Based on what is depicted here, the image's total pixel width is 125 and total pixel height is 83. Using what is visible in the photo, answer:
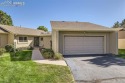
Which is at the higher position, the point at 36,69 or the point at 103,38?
the point at 103,38

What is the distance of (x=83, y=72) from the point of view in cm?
866

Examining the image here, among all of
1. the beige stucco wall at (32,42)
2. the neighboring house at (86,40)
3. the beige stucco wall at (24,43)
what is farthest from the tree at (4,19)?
the neighboring house at (86,40)

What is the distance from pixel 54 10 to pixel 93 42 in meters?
7.33

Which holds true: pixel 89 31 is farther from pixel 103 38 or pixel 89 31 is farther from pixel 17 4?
pixel 17 4

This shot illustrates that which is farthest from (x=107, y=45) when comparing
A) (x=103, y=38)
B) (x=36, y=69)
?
(x=36, y=69)

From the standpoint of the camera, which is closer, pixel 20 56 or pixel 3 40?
pixel 20 56

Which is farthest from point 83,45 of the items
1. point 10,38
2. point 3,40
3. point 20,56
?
point 3,40

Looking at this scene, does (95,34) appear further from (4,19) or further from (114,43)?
(4,19)

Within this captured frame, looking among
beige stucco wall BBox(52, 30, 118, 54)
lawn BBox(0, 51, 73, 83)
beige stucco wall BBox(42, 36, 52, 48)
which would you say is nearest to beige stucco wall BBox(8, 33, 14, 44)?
beige stucco wall BBox(42, 36, 52, 48)

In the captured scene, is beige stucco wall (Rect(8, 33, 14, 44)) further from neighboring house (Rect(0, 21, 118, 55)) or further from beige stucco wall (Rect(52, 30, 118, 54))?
beige stucco wall (Rect(52, 30, 118, 54))

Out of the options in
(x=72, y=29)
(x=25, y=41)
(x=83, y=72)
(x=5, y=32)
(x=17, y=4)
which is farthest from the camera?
(x=25, y=41)

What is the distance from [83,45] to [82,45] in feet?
0.39

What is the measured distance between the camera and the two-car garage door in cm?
1664

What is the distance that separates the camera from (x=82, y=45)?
16.8 metres
